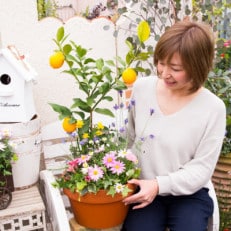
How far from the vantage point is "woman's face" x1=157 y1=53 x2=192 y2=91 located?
1.50 meters

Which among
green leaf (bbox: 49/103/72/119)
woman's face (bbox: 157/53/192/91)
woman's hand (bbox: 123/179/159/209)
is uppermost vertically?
woman's face (bbox: 157/53/192/91)

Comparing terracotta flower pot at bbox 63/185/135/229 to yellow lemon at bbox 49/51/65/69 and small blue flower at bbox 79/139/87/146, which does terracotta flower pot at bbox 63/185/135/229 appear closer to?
small blue flower at bbox 79/139/87/146

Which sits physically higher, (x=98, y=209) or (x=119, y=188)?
(x=119, y=188)

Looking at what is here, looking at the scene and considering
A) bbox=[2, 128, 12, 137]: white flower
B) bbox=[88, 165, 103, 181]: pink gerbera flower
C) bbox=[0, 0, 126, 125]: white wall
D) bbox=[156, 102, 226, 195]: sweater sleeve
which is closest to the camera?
bbox=[88, 165, 103, 181]: pink gerbera flower

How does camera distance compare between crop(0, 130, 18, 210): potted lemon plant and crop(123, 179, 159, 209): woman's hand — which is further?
crop(0, 130, 18, 210): potted lemon plant

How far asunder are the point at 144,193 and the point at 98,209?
0.20 meters

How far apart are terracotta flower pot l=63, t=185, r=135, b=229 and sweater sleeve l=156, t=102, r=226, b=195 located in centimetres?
16

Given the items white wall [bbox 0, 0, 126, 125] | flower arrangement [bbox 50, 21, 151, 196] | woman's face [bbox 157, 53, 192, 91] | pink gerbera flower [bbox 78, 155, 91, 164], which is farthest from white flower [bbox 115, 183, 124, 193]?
white wall [bbox 0, 0, 126, 125]

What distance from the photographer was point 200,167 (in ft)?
5.22

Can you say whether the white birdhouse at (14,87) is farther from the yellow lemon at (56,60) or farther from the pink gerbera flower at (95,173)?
the pink gerbera flower at (95,173)

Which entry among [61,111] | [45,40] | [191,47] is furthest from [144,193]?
[45,40]

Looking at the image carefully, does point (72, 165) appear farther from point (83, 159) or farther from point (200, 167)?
point (200, 167)

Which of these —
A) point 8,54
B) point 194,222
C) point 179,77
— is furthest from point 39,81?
point 194,222

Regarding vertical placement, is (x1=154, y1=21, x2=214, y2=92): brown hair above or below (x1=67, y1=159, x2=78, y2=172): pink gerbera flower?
above
